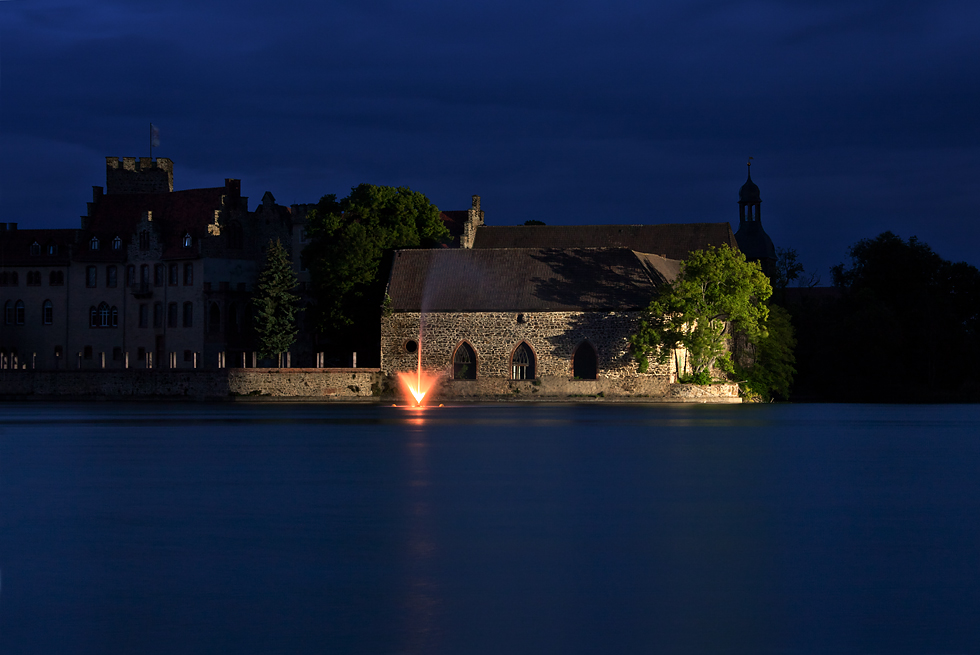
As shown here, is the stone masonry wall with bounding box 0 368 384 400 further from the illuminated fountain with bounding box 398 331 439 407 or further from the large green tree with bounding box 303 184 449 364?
the large green tree with bounding box 303 184 449 364

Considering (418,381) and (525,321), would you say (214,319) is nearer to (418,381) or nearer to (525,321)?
(418,381)

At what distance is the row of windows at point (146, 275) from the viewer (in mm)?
68125

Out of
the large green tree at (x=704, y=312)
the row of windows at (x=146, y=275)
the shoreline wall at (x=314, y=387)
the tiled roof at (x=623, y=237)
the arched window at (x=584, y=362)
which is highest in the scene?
the tiled roof at (x=623, y=237)

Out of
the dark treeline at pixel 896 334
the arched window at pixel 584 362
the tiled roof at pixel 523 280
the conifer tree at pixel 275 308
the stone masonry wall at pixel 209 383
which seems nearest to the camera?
the arched window at pixel 584 362

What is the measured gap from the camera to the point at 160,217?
232ft

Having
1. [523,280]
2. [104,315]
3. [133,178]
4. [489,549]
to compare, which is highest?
[133,178]

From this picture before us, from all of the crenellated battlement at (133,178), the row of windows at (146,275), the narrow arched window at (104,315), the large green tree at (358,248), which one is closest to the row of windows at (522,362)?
the large green tree at (358,248)

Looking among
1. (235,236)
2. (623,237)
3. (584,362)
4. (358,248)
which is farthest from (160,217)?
(584,362)

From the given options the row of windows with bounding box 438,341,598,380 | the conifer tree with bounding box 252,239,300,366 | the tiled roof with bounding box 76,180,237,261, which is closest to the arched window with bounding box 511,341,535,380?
the row of windows with bounding box 438,341,598,380

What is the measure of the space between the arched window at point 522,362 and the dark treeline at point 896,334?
61.8 feet

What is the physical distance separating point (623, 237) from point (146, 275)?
25552mm

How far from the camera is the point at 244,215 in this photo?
70.4m

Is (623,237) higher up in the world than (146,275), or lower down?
higher up

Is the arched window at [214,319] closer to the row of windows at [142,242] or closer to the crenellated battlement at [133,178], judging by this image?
the row of windows at [142,242]
